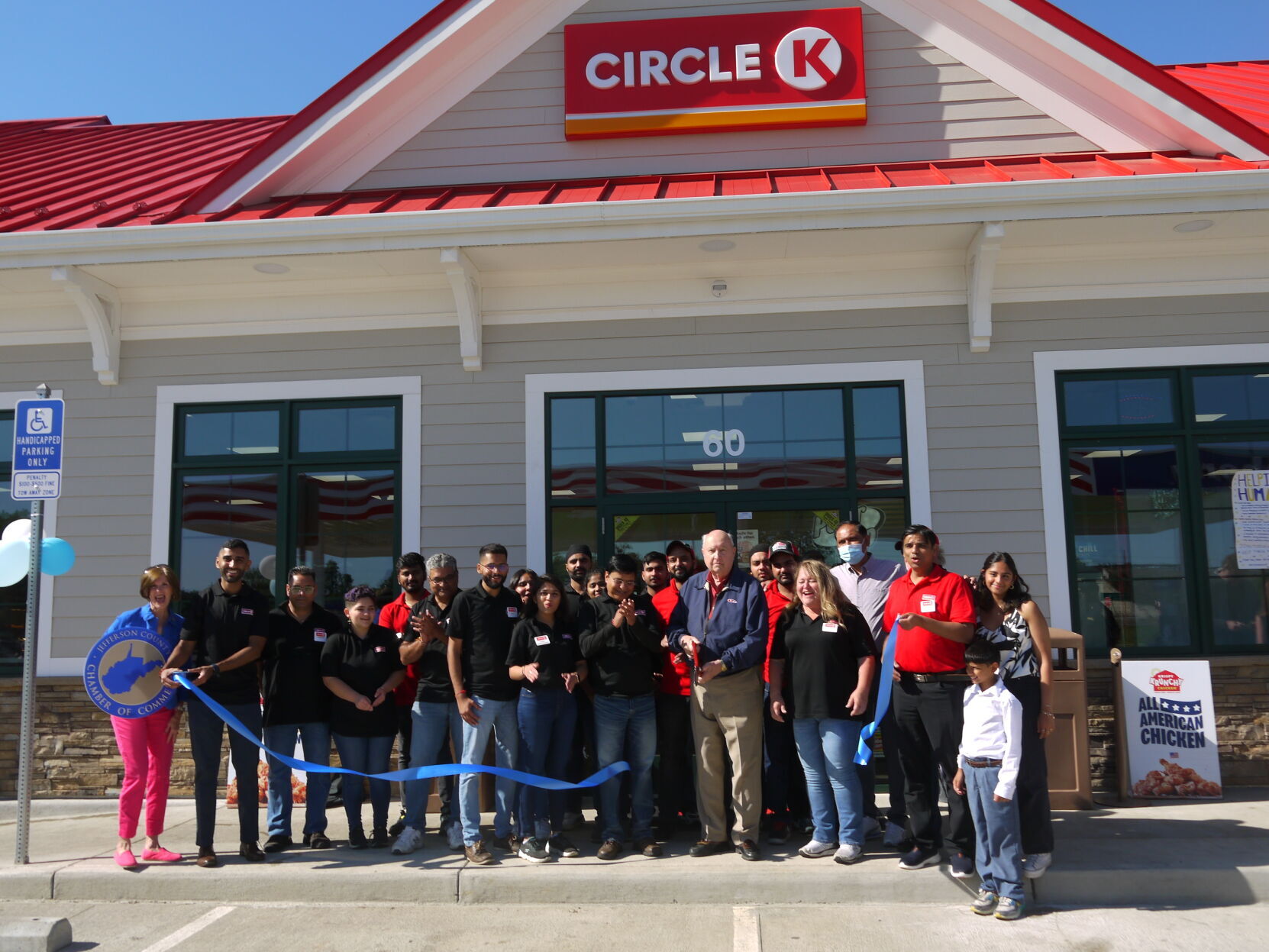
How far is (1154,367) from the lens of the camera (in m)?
8.00

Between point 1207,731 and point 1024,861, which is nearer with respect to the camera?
point 1024,861

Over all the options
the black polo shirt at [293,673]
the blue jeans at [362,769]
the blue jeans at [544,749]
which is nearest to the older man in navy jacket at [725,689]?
the blue jeans at [544,749]

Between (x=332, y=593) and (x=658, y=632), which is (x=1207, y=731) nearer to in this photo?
(x=658, y=632)

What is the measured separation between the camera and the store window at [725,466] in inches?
320

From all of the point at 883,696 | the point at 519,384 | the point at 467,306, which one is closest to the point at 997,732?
the point at 883,696

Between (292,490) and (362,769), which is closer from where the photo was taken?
(362,769)

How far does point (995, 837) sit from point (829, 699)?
1.09m

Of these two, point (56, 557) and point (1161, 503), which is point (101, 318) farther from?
point (1161, 503)

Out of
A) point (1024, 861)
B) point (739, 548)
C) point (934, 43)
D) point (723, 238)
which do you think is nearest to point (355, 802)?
point (739, 548)

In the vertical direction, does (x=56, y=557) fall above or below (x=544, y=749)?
above

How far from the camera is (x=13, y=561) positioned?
7188 millimetres

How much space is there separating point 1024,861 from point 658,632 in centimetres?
232

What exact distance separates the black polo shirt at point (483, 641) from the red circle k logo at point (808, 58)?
5.22 m

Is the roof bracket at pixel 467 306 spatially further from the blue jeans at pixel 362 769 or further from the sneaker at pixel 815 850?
the sneaker at pixel 815 850
